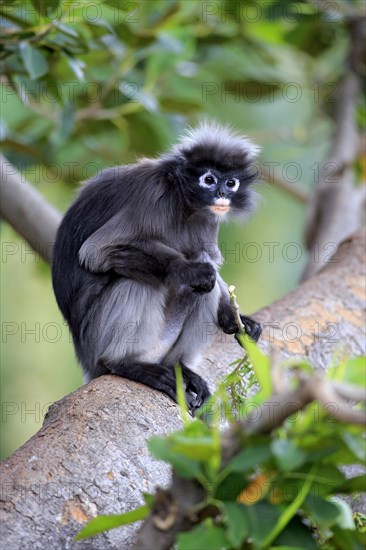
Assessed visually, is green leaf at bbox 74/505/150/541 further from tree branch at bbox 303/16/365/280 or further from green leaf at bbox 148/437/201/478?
tree branch at bbox 303/16/365/280

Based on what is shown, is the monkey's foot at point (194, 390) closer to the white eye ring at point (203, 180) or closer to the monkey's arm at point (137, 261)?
the monkey's arm at point (137, 261)

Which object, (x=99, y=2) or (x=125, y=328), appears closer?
(x=125, y=328)

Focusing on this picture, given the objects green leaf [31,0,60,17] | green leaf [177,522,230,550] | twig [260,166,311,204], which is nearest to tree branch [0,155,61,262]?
A: green leaf [31,0,60,17]

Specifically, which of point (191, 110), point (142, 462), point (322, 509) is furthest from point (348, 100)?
point (322, 509)

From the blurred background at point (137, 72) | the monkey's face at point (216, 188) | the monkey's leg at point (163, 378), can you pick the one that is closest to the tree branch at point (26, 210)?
the blurred background at point (137, 72)

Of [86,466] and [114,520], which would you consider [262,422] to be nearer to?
[114,520]

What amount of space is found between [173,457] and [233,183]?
288 cm

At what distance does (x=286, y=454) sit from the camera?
2125mm

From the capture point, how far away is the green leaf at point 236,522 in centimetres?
213

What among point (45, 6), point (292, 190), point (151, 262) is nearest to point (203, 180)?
point (151, 262)

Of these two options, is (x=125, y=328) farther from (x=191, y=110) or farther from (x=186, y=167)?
(x=191, y=110)

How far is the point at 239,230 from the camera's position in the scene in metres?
12.1

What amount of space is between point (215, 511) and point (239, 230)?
32.6ft

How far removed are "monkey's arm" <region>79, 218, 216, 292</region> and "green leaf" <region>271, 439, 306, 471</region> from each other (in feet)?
7.30
